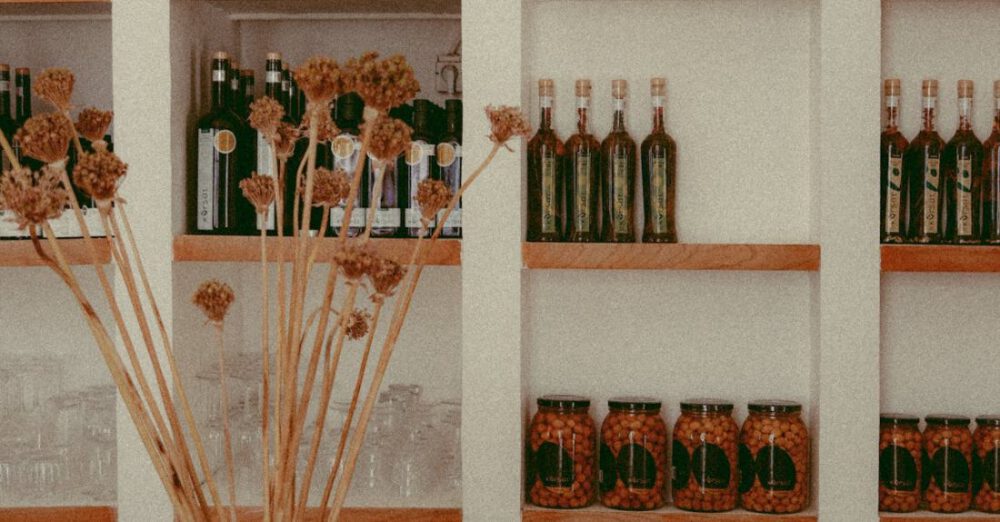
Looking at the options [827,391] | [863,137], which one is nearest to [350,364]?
[827,391]

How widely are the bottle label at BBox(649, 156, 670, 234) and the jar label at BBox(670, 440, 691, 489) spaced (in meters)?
0.39

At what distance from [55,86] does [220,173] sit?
96cm

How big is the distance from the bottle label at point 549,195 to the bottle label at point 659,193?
7.2 inches

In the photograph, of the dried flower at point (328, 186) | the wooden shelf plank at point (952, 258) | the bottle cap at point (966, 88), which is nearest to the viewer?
the dried flower at point (328, 186)

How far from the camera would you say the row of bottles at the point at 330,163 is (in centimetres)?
175

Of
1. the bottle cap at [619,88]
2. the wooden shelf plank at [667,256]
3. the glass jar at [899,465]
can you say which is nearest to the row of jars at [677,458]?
the glass jar at [899,465]

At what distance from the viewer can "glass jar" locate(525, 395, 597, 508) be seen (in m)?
1.69

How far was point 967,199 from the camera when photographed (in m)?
1.72

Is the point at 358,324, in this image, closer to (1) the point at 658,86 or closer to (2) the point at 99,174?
(2) the point at 99,174

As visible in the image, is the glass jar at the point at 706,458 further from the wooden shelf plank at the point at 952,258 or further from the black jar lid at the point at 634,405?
the wooden shelf plank at the point at 952,258

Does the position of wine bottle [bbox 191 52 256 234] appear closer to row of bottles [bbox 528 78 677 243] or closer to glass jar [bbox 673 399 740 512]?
row of bottles [bbox 528 78 677 243]

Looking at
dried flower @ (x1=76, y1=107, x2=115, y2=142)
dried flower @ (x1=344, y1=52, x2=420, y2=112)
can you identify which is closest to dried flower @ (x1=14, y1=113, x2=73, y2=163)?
dried flower @ (x1=76, y1=107, x2=115, y2=142)

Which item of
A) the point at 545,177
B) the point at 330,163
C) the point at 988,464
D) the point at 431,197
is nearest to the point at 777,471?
the point at 988,464

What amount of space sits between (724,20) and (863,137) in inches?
15.3
